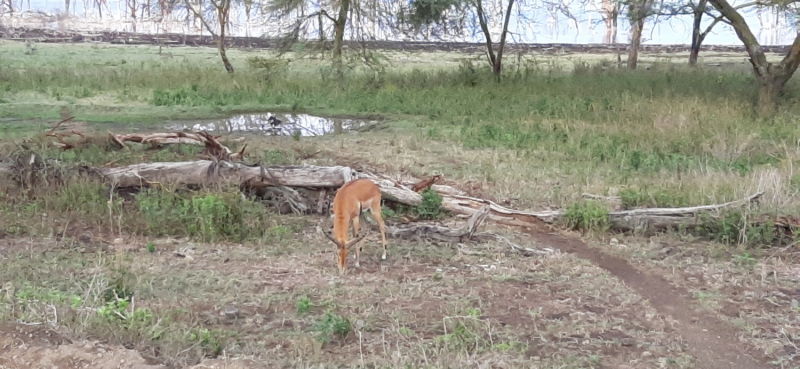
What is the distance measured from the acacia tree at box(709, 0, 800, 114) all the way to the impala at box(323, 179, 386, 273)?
36.6ft

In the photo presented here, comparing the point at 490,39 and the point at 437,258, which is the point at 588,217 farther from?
the point at 490,39

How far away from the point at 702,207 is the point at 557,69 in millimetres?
15883

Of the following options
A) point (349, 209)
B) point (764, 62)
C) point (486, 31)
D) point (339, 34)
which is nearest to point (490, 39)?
point (486, 31)

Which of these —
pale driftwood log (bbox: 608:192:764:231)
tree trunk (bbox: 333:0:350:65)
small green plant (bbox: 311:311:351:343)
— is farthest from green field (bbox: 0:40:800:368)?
tree trunk (bbox: 333:0:350:65)

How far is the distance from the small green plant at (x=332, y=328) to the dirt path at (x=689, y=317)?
2.12 metres

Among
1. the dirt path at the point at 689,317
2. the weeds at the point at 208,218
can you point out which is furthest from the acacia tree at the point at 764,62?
the weeds at the point at 208,218

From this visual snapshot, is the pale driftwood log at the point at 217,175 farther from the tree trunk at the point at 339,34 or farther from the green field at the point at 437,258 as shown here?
the tree trunk at the point at 339,34

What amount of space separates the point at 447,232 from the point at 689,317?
2391 millimetres

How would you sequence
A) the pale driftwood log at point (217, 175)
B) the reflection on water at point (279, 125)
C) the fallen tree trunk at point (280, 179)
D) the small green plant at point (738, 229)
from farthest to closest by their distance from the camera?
the reflection on water at point (279, 125) → the pale driftwood log at point (217, 175) → the fallen tree trunk at point (280, 179) → the small green plant at point (738, 229)

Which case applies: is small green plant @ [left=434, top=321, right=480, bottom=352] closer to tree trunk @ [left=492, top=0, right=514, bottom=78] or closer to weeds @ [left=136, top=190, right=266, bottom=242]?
weeds @ [left=136, top=190, right=266, bottom=242]

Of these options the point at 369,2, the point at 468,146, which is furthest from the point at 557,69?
the point at 468,146

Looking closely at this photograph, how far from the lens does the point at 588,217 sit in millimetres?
7188

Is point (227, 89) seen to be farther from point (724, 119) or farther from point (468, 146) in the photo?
point (724, 119)

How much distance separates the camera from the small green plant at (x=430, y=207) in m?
7.70
